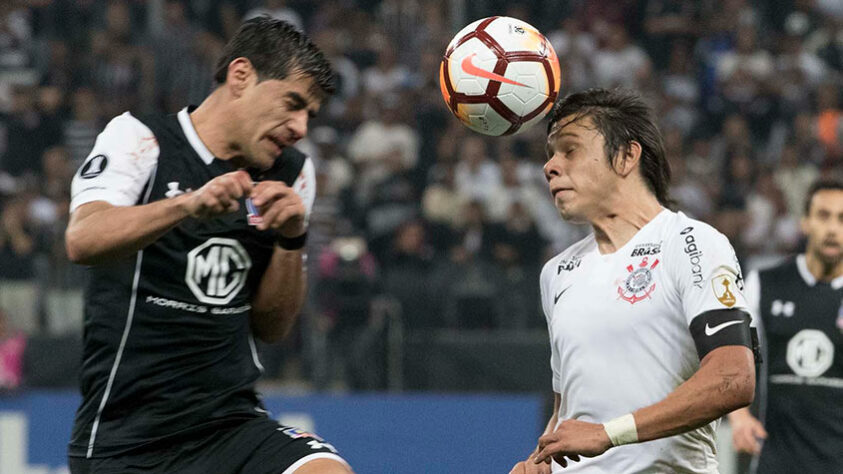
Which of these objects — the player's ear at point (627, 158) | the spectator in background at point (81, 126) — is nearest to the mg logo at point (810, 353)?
the player's ear at point (627, 158)

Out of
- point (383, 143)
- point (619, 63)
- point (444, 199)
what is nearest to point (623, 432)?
point (444, 199)

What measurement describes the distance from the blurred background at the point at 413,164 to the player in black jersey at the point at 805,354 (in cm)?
312

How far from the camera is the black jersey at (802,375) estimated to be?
6.26 metres

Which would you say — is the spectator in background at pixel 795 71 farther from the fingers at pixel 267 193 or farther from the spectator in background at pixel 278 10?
the fingers at pixel 267 193

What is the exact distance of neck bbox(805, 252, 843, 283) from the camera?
6.56 meters

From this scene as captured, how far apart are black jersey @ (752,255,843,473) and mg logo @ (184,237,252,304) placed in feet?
10.8

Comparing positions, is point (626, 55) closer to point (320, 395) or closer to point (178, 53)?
point (178, 53)

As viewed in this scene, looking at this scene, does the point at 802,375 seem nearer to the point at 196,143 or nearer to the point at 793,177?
the point at 196,143

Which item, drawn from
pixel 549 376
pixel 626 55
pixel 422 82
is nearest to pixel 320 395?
pixel 549 376

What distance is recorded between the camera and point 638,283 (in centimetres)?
379

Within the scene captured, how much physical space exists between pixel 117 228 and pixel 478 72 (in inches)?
60.7

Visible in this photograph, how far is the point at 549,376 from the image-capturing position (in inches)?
405

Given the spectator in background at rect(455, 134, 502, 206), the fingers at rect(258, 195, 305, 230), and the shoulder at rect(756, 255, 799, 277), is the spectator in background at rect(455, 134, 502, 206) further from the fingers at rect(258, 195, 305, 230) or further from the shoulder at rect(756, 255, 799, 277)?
the fingers at rect(258, 195, 305, 230)

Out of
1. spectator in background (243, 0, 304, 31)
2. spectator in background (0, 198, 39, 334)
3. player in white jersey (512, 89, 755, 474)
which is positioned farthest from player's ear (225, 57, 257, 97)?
spectator in background (243, 0, 304, 31)
